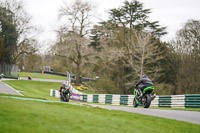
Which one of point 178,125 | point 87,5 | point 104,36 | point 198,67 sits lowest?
point 178,125

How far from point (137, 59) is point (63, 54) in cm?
1078

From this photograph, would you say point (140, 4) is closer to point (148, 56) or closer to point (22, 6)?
point (148, 56)

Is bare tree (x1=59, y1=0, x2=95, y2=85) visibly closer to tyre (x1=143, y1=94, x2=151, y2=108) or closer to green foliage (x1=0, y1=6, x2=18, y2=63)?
Answer: green foliage (x1=0, y1=6, x2=18, y2=63)

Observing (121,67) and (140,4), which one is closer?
(121,67)

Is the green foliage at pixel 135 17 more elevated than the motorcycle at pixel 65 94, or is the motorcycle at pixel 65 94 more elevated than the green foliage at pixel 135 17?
the green foliage at pixel 135 17

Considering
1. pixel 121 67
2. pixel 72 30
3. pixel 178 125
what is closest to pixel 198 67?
pixel 121 67

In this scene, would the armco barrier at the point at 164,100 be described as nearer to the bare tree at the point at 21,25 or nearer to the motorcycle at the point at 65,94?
the motorcycle at the point at 65,94

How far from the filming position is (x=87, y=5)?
156ft

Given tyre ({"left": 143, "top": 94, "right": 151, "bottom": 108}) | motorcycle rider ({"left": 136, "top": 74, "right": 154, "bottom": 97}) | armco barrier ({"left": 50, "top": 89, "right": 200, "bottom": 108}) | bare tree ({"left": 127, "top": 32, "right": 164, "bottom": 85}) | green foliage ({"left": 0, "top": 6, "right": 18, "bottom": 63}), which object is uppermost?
green foliage ({"left": 0, "top": 6, "right": 18, "bottom": 63})

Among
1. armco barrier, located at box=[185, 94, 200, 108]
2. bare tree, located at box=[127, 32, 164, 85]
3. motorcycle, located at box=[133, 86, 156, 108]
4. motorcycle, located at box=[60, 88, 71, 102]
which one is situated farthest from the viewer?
A: bare tree, located at box=[127, 32, 164, 85]

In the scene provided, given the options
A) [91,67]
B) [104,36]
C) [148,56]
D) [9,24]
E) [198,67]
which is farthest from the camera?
[9,24]

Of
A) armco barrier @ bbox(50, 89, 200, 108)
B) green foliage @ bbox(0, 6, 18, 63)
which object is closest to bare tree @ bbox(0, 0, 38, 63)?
green foliage @ bbox(0, 6, 18, 63)

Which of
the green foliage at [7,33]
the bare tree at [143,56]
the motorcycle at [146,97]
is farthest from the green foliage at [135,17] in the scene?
the motorcycle at [146,97]

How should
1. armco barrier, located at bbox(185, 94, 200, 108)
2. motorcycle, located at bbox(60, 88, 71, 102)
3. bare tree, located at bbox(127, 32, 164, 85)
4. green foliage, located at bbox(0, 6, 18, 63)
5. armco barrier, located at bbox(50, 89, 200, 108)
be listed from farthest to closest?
green foliage, located at bbox(0, 6, 18, 63), bare tree, located at bbox(127, 32, 164, 85), motorcycle, located at bbox(60, 88, 71, 102), armco barrier, located at bbox(50, 89, 200, 108), armco barrier, located at bbox(185, 94, 200, 108)
